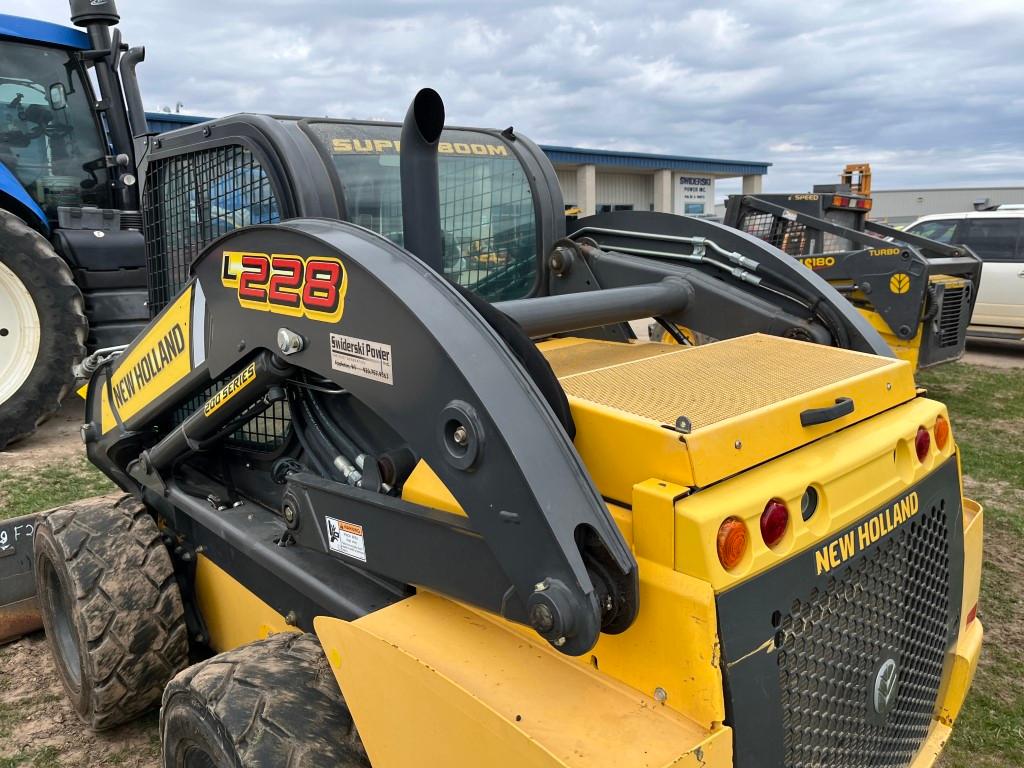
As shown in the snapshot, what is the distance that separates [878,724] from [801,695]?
381mm

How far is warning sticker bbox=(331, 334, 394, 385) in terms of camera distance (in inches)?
65.1

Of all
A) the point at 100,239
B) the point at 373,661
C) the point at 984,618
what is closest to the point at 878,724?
the point at 373,661

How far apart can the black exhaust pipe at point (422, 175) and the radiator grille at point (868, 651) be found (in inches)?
44.2

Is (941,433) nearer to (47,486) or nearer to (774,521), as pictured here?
(774,521)

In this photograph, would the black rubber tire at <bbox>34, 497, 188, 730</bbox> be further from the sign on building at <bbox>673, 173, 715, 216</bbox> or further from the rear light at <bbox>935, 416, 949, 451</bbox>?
the sign on building at <bbox>673, 173, 715, 216</bbox>

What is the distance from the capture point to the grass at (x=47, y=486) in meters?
4.85

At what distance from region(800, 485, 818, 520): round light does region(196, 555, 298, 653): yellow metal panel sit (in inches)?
54.8

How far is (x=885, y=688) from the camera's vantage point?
1.85 m

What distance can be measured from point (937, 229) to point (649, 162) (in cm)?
1814

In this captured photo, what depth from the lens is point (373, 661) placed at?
1647 mm

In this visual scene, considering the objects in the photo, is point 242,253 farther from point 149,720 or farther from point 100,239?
point 100,239

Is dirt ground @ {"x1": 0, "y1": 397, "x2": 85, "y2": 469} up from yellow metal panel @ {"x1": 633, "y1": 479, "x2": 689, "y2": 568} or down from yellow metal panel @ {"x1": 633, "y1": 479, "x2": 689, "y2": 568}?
down

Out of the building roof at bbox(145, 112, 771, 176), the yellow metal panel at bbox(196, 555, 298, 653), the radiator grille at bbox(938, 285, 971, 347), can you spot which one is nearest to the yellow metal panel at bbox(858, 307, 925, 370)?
the radiator grille at bbox(938, 285, 971, 347)

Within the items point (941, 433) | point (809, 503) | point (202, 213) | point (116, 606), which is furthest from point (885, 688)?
point (202, 213)
